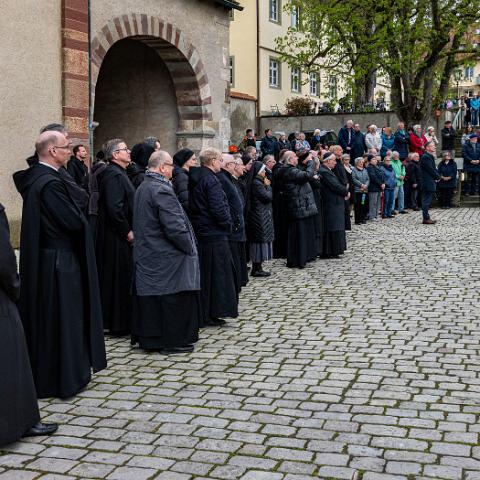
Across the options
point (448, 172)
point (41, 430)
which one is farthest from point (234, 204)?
point (448, 172)

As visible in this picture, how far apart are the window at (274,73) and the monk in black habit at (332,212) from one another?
28.1 metres

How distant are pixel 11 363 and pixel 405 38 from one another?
987 inches

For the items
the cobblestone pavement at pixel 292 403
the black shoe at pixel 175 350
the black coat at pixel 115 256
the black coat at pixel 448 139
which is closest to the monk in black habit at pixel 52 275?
the cobblestone pavement at pixel 292 403

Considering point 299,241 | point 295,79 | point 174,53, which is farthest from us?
point 295,79

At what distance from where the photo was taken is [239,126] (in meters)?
35.4

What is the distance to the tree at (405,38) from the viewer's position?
27.2 metres

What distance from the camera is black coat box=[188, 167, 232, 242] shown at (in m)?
8.28

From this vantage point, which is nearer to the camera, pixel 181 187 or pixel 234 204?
pixel 181 187

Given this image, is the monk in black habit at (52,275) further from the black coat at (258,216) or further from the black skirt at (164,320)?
the black coat at (258,216)

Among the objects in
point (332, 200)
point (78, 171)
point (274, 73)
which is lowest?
point (332, 200)

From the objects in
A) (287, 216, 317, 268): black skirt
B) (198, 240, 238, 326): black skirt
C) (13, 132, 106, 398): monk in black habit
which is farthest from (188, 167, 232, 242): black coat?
(287, 216, 317, 268): black skirt

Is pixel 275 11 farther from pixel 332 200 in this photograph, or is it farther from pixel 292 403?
pixel 292 403

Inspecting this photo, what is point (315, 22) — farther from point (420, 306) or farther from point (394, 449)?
point (394, 449)

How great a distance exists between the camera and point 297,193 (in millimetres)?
12242
